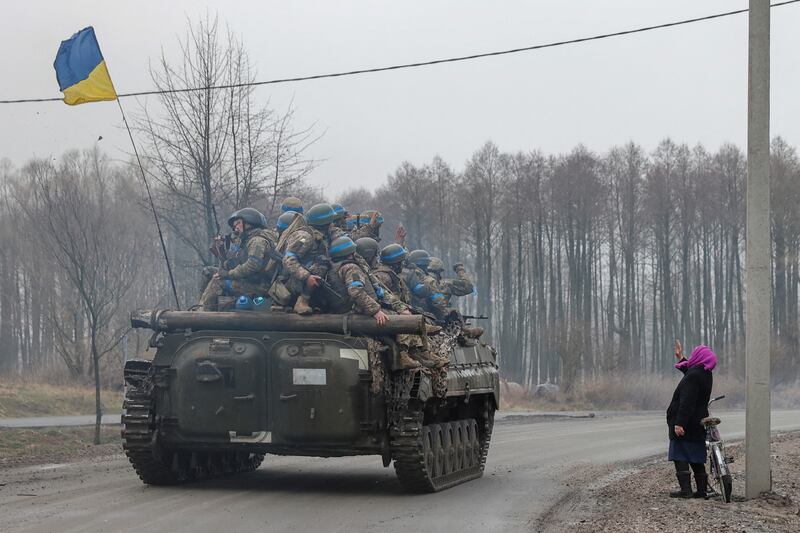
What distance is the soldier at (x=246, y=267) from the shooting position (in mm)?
13984

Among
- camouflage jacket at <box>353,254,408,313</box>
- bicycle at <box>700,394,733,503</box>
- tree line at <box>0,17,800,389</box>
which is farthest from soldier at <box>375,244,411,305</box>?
tree line at <box>0,17,800,389</box>

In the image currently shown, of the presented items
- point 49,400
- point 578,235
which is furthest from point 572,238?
point 49,400

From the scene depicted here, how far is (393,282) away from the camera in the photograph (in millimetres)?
15422

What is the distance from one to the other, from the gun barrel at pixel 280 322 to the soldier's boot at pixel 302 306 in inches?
2.7

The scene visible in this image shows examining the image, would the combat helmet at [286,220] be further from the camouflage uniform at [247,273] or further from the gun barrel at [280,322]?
the gun barrel at [280,322]

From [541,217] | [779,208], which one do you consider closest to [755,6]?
[779,208]

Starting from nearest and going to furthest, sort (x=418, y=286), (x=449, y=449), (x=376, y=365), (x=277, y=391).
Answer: (x=376, y=365) → (x=277, y=391) → (x=449, y=449) → (x=418, y=286)

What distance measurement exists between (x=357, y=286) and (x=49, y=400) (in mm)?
19573

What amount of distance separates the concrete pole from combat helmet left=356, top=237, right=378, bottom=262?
4.69 metres

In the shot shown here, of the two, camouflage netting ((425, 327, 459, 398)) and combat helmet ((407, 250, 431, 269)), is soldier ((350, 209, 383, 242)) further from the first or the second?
camouflage netting ((425, 327, 459, 398))

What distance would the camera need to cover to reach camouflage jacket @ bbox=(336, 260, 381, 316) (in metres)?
13.3

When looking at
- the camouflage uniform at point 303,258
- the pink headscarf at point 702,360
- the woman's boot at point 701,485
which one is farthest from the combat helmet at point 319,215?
the woman's boot at point 701,485

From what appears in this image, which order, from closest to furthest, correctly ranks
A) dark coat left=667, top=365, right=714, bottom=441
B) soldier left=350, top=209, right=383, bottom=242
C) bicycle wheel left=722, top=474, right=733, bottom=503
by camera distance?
bicycle wheel left=722, top=474, right=733, bottom=503, dark coat left=667, top=365, right=714, bottom=441, soldier left=350, top=209, right=383, bottom=242

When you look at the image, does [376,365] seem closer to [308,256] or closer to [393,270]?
[308,256]
